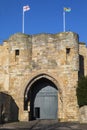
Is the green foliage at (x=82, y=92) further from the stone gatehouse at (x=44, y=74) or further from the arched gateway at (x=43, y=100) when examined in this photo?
the arched gateway at (x=43, y=100)

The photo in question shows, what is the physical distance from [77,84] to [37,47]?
14.5 feet

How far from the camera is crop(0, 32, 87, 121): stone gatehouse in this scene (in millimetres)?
24750

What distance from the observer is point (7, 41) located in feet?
90.9

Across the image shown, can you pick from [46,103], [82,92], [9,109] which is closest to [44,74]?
[46,103]

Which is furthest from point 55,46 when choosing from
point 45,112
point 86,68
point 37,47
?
point 45,112

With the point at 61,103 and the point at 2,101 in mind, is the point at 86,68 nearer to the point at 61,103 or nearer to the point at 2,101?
the point at 61,103

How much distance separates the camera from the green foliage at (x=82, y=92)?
2293 centimetres

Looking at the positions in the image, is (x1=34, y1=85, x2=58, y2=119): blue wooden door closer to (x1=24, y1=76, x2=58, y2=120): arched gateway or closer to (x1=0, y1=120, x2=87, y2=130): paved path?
(x1=24, y1=76, x2=58, y2=120): arched gateway

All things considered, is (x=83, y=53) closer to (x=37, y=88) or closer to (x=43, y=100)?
(x=37, y=88)

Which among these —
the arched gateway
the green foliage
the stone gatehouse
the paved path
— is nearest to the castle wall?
the stone gatehouse

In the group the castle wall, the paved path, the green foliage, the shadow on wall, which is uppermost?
the castle wall

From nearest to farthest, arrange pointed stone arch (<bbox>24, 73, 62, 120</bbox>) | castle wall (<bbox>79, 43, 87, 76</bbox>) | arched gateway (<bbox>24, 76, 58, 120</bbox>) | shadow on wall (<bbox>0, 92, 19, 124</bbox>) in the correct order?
shadow on wall (<bbox>0, 92, 19, 124</bbox>) < pointed stone arch (<bbox>24, 73, 62, 120</bbox>) < arched gateway (<bbox>24, 76, 58, 120</bbox>) < castle wall (<bbox>79, 43, 87, 76</bbox>)

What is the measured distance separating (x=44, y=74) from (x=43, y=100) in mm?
2487

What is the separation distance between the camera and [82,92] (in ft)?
75.9
